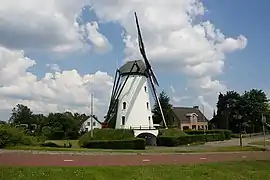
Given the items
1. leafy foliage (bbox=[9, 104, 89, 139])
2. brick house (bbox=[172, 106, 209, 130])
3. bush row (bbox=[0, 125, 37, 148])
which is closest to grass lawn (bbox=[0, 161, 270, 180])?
bush row (bbox=[0, 125, 37, 148])

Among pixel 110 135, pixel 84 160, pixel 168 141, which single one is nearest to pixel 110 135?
pixel 110 135

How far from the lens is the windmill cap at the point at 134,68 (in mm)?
74062

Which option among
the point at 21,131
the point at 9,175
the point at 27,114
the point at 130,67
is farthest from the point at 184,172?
the point at 27,114

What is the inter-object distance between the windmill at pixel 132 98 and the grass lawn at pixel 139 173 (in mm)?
48184

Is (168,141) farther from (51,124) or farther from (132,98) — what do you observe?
(51,124)

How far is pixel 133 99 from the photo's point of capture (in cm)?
7300

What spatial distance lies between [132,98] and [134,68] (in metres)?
5.81

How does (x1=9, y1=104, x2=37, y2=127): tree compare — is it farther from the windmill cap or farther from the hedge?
the hedge

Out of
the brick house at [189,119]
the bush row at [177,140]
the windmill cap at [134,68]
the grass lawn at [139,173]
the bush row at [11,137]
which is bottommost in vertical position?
the grass lawn at [139,173]

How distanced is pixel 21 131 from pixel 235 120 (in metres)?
85.2

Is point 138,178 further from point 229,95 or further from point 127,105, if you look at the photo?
point 229,95

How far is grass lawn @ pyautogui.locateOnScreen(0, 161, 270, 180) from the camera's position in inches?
696

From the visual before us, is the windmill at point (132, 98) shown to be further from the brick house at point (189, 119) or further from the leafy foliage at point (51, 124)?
the brick house at point (189, 119)

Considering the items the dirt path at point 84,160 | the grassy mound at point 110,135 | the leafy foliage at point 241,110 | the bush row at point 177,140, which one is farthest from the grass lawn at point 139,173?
the leafy foliage at point 241,110
